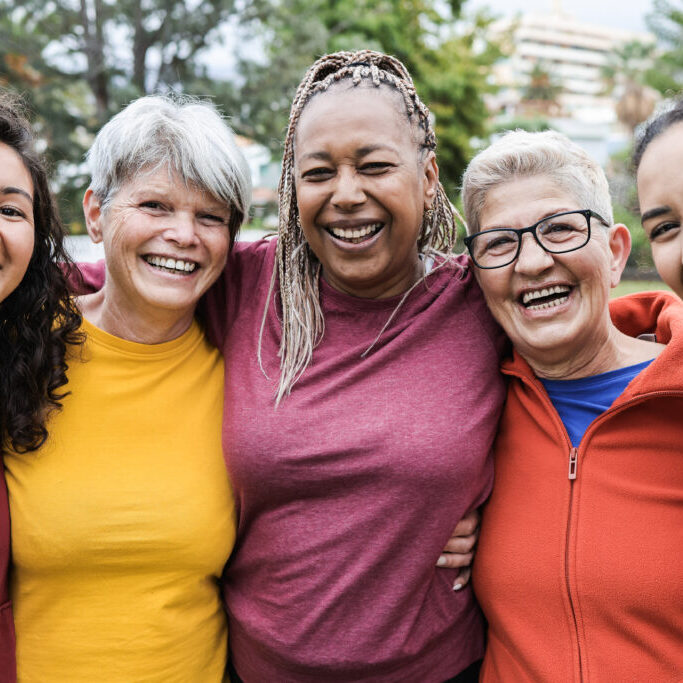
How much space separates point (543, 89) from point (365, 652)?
63.6 meters

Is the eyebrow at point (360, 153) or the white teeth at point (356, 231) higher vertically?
the eyebrow at point (360, 153)

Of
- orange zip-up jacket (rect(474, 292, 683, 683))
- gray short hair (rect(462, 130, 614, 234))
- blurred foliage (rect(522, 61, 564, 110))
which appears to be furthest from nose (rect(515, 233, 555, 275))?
blurred foliage (rect(522, 61, 564, 110))

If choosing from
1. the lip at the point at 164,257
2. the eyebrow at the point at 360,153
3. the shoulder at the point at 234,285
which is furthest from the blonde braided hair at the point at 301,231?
the lip at the point at 164,257

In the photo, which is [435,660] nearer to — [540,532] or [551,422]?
[540,532]

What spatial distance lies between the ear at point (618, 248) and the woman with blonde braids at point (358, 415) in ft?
1.48

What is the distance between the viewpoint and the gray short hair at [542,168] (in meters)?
2.12

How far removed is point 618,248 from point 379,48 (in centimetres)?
1372

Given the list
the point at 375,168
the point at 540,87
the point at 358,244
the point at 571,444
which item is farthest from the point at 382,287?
the point at 540,87

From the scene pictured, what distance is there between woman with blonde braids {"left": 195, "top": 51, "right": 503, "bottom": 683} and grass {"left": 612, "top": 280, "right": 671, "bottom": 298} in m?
12.9

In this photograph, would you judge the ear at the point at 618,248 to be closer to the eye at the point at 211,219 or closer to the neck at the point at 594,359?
the neck at the point at 594,359

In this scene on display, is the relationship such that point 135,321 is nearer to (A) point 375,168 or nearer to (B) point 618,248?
(A) point 375,168

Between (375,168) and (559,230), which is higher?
(375,168)

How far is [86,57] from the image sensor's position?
10031mm

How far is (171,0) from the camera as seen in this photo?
9961 mm
